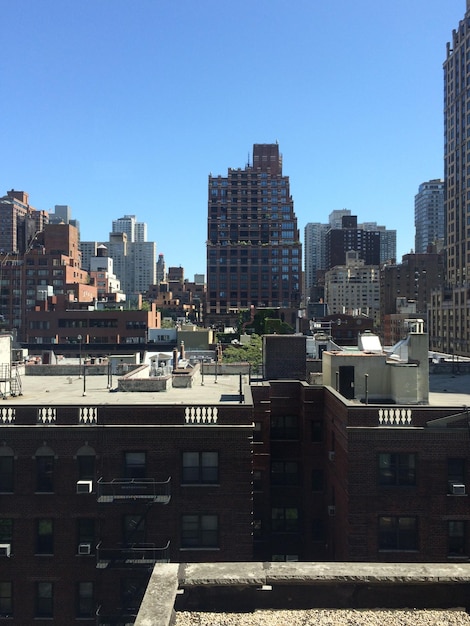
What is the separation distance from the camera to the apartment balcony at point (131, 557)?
71.9ft

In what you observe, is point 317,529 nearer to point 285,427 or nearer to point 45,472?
point 285,427

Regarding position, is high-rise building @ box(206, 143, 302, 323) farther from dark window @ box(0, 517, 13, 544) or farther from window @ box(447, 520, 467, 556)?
dark window @ box(0, 517, 13, 544)

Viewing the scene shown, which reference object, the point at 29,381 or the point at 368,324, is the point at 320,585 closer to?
the point at 29,381

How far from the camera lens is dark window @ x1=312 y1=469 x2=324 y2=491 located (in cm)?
3055

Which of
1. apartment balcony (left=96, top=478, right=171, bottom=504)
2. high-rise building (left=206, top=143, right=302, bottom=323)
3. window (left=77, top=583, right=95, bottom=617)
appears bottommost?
window (left=77, top=583, right=95, bottom=617)

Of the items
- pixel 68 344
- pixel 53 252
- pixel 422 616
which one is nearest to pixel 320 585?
pixel 422 616

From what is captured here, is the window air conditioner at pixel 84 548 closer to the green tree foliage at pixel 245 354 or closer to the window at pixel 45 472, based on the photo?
the window at pixel 45 472

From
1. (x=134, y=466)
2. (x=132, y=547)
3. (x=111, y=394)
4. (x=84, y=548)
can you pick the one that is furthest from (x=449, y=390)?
(x=84, y=548)

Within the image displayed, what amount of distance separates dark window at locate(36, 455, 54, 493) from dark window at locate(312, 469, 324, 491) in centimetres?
1507

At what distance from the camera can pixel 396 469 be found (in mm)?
23016

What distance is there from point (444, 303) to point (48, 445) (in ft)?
398

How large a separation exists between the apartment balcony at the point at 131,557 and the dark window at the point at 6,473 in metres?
4.86

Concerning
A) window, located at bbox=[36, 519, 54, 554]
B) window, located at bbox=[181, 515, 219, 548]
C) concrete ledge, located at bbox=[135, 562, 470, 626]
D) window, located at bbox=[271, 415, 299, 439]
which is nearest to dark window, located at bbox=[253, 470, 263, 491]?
window, located at bbox=[271, 415, 299, 439]

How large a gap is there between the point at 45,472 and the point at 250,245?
6587 inches
